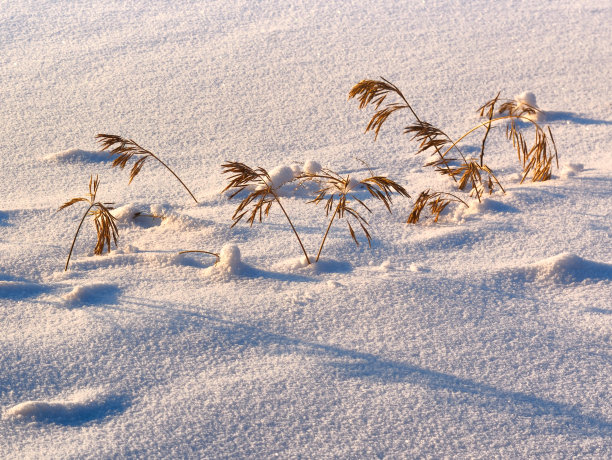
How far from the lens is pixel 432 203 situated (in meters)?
2.66

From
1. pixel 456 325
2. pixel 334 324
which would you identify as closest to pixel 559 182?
pixel 456 325

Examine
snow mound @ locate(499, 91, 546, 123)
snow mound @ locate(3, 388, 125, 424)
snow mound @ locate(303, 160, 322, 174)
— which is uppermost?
snow mound @ locate(499, 91, 546, 123)

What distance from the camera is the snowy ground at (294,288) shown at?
5.24 ft

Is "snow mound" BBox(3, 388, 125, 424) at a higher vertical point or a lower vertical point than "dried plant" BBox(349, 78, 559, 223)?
lower

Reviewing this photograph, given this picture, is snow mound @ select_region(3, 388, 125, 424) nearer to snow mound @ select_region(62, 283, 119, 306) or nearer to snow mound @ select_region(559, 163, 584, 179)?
snow mound @ select_region(62, 283, 119, 306)

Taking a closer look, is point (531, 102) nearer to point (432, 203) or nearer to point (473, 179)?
point (473, 179)

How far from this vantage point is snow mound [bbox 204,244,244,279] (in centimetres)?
224

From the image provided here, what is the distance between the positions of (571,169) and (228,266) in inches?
65.1

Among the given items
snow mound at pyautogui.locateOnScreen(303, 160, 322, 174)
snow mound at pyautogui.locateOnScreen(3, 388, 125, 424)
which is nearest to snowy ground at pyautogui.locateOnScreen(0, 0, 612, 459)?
snow mound at pyautogui.locateOnScreen(3, 388, 125, 424)

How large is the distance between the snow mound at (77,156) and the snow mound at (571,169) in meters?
2.11

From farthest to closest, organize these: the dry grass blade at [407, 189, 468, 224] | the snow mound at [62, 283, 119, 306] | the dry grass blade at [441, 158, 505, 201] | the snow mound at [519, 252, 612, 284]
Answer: the dry grass blade at [441, 158, 505, 201], the dry grass blade at [407, 189, 468, 224], the snow mound at [519, 252, 612, 284], the snow mound at [62, 283, 119, 306]

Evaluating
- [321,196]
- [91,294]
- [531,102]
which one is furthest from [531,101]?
[91,294]

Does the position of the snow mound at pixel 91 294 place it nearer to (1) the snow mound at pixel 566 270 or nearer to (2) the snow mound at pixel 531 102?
(1) the snow mound at pixel 566 270

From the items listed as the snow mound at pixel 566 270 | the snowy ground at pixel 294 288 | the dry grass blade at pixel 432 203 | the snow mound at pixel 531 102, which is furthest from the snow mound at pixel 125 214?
the snow mound at pixel 531 102
